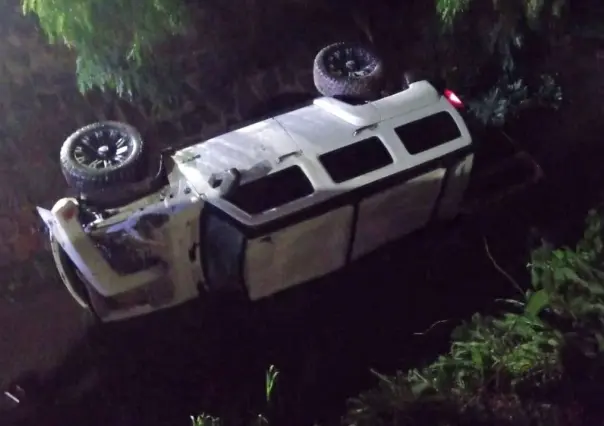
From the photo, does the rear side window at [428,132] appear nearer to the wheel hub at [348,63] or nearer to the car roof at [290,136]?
the car roof at [290,136]

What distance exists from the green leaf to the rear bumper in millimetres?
1794

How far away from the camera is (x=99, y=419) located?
12.3 feet

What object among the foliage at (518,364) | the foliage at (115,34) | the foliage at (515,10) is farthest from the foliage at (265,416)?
the foliage at (515,10)

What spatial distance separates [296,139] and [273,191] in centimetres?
30

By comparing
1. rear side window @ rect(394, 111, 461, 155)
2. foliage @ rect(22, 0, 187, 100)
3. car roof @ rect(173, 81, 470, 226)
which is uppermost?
foliage @ rect(22, 0, 187, 100)

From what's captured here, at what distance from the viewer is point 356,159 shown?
3836mm

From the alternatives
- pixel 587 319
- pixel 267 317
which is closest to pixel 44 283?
pixel 267 317

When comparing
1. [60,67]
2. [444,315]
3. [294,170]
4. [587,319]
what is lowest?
[444,315]

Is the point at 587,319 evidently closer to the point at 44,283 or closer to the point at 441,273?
the point at 441,273

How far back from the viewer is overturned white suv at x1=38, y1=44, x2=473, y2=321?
3547 mm

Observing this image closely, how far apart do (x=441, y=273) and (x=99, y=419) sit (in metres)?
2.02

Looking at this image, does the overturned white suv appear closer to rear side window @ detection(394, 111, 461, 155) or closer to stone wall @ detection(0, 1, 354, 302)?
rear side window @ detection(394, 111, 461, 155)

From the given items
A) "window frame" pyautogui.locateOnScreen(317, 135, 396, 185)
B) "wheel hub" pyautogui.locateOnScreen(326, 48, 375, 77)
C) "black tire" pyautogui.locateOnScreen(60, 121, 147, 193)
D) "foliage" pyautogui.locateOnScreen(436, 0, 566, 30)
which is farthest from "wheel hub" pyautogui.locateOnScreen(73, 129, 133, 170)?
"foliage" pyautogui.locateOnScreen(436, 0, 566, 30)

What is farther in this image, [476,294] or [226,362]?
[476,294]
